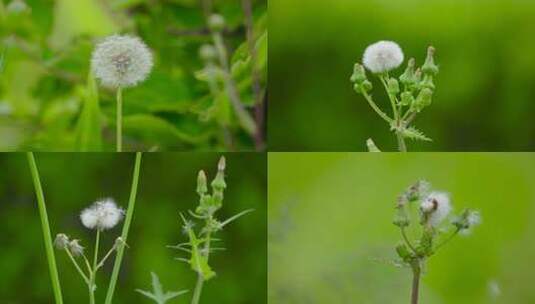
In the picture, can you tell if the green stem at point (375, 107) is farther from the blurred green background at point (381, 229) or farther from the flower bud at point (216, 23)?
the flower bud at point (216, 23)

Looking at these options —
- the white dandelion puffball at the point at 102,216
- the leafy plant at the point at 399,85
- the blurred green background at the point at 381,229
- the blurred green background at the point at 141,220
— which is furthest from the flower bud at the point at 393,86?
the white dandelion puffball at the point at 102,216

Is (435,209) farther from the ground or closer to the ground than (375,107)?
closer to the ground

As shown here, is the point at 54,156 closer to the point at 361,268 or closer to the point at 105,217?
the point at 105,217

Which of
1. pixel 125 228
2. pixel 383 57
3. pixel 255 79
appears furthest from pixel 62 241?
pixel 383 57

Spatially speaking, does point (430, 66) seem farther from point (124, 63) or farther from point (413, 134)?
point (124, 63)

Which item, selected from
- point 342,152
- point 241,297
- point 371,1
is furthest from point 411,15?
point 241,297
